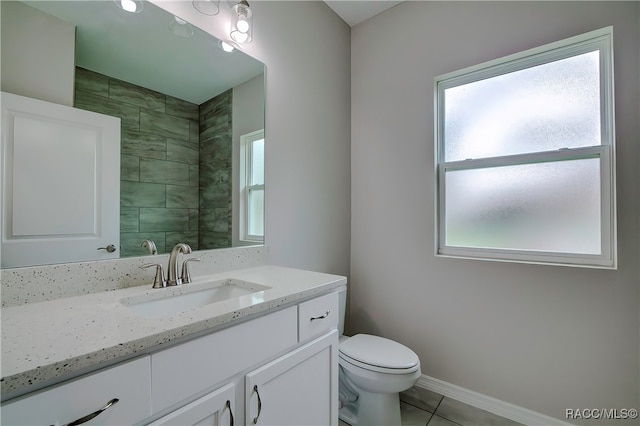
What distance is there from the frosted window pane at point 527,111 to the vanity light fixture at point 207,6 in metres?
1.50

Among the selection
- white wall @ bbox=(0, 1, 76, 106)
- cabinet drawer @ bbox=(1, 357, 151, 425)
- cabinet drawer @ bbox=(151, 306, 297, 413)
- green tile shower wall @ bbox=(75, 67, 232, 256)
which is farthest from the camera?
green tile shower wall @ bbox=(75, 67, 232, 256)

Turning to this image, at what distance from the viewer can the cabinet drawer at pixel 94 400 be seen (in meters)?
0.48

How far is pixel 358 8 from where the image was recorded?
2072 millimetres

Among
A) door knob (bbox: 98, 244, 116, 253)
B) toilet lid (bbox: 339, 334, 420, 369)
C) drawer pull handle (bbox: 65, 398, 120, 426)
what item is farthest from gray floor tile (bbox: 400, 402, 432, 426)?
door knob (bbox: 98, 244, 116, 253)

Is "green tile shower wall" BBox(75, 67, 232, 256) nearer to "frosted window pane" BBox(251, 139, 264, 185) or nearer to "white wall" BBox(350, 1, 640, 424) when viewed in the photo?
"frosted window pane" BBox(251, 139, 264, 185)

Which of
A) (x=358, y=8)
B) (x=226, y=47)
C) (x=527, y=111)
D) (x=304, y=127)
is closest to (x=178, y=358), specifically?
(x=226, y=47)

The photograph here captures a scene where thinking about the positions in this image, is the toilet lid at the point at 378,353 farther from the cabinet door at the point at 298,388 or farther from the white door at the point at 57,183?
the white door at the point at 57,183

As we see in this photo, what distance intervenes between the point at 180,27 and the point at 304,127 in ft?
2.74

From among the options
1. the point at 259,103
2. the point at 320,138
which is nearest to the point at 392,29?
the point at 320,138

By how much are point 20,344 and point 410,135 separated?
6.70 feet

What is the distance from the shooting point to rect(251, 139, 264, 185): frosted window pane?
152cm

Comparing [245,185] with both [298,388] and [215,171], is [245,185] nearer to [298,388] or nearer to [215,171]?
[215,171]

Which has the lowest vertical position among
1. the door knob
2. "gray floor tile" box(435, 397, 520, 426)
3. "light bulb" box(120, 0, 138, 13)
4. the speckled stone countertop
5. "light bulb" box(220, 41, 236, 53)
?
"gray floor tile" box(435, 397, 520, 426)

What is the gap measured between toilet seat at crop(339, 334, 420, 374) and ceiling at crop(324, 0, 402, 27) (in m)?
2.32
